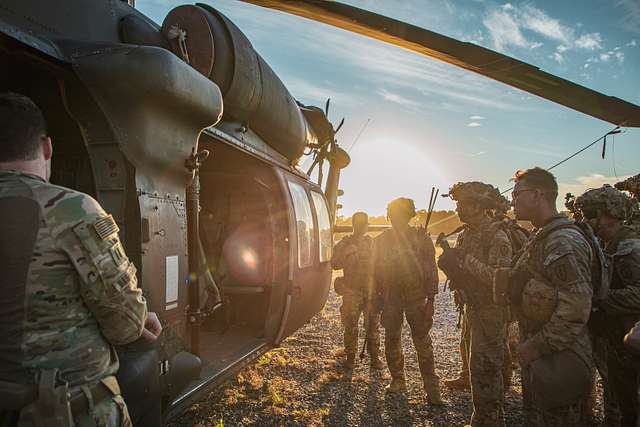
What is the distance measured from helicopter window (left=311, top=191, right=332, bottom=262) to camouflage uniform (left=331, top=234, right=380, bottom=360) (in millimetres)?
180

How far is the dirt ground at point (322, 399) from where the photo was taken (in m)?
3.71

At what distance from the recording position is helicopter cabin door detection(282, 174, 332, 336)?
14.2 feet

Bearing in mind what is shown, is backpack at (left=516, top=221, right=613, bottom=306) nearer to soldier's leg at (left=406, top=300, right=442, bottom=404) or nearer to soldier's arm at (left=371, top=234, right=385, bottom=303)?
soldier's leg at (left=406, top=300, right=442, bottom=404)

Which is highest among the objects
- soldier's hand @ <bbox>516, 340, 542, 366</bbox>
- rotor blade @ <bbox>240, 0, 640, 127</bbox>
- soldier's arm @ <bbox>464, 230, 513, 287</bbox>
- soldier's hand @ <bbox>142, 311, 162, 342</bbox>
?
rotor blade @ <bbox>240, 0, 640, 127</bbox>

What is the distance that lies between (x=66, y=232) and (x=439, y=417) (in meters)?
3.68

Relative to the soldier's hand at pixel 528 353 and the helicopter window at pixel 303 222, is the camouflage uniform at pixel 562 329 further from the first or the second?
the helicopter window at pixel 303 222

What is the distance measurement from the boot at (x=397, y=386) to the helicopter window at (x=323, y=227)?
1.72m

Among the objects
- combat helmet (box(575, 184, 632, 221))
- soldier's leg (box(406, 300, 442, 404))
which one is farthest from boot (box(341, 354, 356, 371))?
combat helmet (box(575, 184, 632, 221))

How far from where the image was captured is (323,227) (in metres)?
5.77

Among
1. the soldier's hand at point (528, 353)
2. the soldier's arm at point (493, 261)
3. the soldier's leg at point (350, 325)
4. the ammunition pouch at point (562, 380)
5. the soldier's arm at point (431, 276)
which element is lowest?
the soldier's leg at point (350, 325)

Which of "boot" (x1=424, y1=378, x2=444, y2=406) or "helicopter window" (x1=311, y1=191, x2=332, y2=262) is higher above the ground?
"helicopter window" (x1=311, y1=191, x2=332, y2=262)

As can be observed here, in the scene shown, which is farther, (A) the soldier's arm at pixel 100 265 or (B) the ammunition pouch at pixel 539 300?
(B) the ammunition pouch at pixel 539 300

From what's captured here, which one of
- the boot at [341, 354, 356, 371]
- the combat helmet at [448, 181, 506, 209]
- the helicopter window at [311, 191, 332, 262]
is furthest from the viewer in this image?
the helicopter window at [311, 191, 332, 262]

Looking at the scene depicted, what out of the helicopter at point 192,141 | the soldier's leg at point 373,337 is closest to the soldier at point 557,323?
the helicopter at point 192,141
